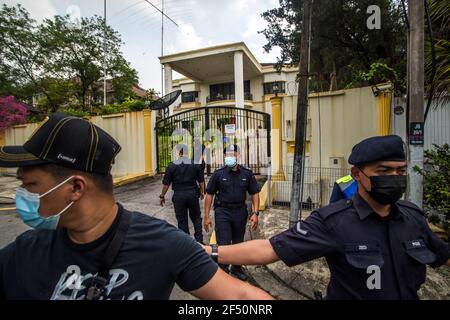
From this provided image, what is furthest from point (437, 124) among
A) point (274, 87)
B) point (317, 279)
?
point (274, 87)

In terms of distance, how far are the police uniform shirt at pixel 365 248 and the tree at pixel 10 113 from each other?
656 inches

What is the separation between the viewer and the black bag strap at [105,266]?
1028 mm

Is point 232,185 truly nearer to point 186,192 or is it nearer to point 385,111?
point 186,192

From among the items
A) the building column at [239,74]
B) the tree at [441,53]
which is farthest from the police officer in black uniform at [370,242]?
the building column at [239,74]

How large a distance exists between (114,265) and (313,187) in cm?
635

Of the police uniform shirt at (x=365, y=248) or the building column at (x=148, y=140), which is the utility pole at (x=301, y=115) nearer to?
the police uniform shirt at (x=365, y=248)

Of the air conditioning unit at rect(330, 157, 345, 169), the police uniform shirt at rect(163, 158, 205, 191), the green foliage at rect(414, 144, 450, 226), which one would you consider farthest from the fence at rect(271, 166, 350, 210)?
the police uniform shirt at rect(163, 158, 205, 191)

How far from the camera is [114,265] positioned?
3.52 feet

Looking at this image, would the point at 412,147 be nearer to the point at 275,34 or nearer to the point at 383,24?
the point at 383,24

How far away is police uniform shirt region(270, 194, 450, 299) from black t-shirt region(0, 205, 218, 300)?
25.3 inches
